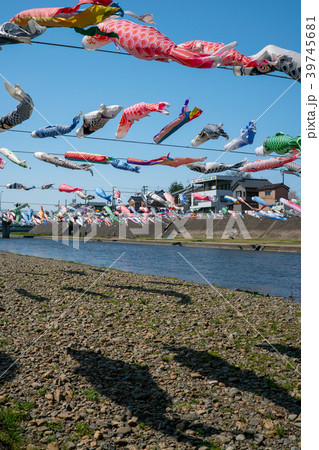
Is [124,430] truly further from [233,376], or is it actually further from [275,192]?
[275,192]

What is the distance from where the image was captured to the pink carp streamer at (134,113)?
21.8 feet

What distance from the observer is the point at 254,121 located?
7.89 meters

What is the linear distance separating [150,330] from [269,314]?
12.1ft

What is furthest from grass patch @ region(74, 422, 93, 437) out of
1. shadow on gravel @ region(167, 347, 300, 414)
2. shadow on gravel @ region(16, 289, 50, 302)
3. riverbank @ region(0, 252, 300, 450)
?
shadow on gravel @ region(16, 289, 50, 302)

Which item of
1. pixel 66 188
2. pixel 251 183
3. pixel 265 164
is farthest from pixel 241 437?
pixel 251 183

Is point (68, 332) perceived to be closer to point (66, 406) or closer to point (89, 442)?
point (66, 406)

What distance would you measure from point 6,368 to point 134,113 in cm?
519

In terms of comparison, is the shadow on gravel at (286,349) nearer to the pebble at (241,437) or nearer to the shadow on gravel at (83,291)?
the pebble at (241,437)

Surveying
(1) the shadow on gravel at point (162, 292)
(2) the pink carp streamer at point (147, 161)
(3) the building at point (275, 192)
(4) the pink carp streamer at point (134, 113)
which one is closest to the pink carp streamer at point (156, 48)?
(4) the pink carp streamer at point (134, 113)

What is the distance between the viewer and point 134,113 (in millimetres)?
7039

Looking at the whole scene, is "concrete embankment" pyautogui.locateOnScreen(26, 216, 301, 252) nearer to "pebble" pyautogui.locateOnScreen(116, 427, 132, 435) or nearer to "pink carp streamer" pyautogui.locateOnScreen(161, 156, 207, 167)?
"pink carp streamer" pyautogui.locateOnScreen(161, 156, 207, 167)

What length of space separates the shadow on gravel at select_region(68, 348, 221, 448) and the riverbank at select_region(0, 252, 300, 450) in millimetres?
17

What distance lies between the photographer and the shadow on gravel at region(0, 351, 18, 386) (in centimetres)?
655
